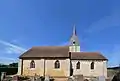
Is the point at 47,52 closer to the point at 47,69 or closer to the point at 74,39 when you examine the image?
the point at 47,69

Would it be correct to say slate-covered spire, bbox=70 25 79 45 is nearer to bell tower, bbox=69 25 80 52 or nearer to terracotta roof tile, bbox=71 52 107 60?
bell tower, bbox=69 25 80 52

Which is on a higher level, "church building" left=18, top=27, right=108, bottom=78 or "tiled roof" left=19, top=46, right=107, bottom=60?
"tiled roof" left=19, top=46, right=107, bottom=60

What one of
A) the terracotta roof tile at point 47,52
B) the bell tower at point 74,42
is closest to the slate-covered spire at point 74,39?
the bell tower at point 74,42

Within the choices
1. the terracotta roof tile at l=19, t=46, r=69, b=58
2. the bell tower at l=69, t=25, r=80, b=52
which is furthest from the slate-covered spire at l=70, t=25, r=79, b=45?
the terracotta roof tile at l=19, t=46, r=69, b=58

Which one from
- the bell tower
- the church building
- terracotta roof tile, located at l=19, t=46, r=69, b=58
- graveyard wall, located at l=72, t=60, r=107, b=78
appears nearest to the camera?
graveyard wall, located at l=72, t=60, r=107, b=78

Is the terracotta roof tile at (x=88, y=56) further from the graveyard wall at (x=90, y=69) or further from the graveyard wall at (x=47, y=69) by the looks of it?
the graveyard wall at (x=47, y=69)

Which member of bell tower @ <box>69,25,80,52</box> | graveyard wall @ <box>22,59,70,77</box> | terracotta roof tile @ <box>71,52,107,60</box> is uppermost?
bell tower @ <box>69,25,80,52</box>

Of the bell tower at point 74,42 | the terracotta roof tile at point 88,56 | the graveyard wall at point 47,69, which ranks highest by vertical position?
the bell tower at point 74,42

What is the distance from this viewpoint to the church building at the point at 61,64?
57.7 metres

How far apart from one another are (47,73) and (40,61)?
3.21 m

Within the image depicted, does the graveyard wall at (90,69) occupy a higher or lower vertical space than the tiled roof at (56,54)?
lower

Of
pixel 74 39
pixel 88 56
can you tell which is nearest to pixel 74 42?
pixel 74 39

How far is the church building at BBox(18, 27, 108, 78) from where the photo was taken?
5769 cm

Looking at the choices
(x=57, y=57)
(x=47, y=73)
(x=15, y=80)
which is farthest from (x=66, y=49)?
(x=15, y=80)
